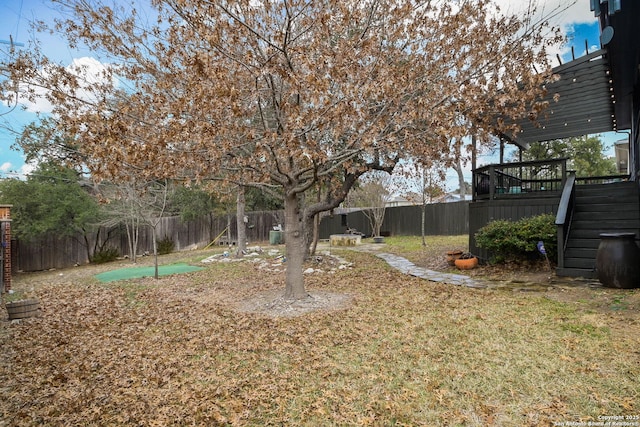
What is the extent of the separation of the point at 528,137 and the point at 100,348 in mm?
13482

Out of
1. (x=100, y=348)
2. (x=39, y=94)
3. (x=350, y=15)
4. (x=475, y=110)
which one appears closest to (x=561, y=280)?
(x=475, y=110)

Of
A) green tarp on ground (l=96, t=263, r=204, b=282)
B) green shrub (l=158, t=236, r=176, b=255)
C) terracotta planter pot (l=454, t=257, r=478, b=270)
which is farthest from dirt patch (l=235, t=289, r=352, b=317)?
green shrub (l=158, t=236, r=176, b=255)

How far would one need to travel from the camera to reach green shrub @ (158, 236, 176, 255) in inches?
667

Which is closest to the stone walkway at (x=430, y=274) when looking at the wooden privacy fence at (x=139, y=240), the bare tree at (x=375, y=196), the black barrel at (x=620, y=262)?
the black barrel at (x=620, y=262)

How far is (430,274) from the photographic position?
8.32 meters

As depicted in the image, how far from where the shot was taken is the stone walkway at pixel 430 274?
7.12m

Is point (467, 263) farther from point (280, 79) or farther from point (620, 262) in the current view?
point (280, 79)

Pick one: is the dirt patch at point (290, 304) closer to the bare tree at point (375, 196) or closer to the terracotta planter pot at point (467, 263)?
the terracotta planter pot at point (467, 263)

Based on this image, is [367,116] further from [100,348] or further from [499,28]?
[100,348]

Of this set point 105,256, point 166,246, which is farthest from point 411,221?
point 105,256

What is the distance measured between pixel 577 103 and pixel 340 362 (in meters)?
9.82

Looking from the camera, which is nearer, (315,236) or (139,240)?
(315,236)

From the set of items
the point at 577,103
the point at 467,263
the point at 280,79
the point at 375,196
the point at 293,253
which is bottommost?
the point at 467,263

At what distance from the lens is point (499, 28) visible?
20.0 feet
